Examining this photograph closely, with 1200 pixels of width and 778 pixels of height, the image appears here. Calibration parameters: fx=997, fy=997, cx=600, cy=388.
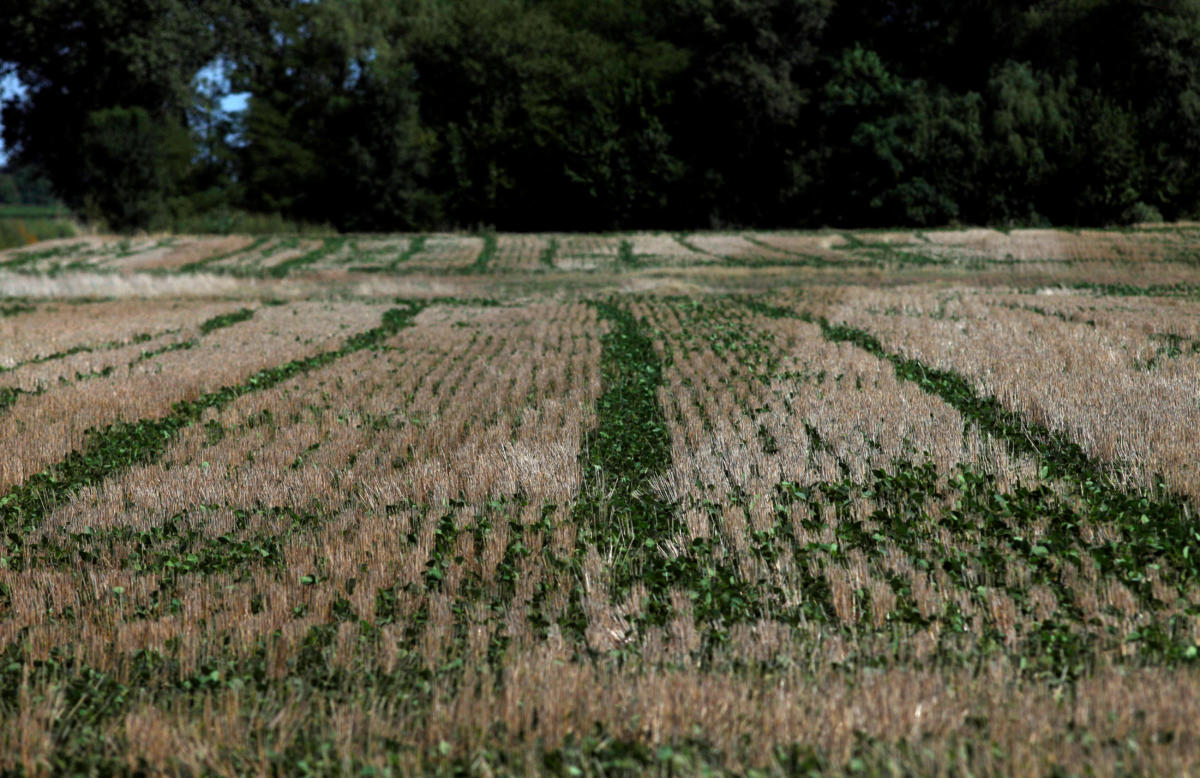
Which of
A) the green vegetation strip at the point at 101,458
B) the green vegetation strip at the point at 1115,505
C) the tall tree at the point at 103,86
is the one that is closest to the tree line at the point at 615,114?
the tall tree at the point at 103,86

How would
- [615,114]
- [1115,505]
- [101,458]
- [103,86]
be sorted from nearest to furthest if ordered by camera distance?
[1115,505], [101,458], [103,86], [615,114]

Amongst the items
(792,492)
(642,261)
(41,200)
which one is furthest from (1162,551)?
(41,200)

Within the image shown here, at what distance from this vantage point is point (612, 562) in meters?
6.36

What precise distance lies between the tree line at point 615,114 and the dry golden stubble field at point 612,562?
4403 cm

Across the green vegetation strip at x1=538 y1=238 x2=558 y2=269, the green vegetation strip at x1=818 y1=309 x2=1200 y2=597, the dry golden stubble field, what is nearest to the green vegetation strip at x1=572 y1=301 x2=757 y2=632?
the dry golden stubble field

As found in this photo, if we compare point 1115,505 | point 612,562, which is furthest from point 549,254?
point 612,562

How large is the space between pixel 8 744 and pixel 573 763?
245cm

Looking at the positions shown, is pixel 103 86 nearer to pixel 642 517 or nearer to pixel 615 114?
pixel 615 114

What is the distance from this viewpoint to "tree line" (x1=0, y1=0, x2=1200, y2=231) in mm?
A: 54688

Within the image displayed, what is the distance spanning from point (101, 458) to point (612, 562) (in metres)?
5.81

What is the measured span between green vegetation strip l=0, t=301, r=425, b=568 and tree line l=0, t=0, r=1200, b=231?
157 ft

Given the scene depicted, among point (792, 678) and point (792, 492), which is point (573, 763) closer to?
point (792, 678)

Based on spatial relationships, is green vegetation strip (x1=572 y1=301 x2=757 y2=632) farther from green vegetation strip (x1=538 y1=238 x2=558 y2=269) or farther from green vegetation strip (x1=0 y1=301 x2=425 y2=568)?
green vegetation strip (x1=538 y1=238 x2=558 y2=269)

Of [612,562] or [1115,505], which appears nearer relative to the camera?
[612,562]
